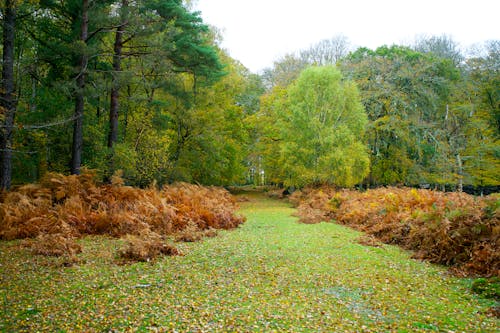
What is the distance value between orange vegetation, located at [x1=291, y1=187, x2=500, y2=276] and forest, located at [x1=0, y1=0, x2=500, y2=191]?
29.1 ft

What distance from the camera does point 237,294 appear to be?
15.6 feet

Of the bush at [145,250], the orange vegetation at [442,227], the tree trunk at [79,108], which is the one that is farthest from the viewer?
the tree trunk at [79,108]

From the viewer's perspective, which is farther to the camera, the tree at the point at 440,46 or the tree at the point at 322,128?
the tree at the point at 440,46

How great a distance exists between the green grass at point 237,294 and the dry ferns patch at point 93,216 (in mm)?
498

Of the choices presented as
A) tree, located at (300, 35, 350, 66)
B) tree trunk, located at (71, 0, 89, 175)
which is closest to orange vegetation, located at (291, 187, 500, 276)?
tree trunk, located at (71, 0, 89, 175)

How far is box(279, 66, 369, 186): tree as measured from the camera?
2142 centimetres

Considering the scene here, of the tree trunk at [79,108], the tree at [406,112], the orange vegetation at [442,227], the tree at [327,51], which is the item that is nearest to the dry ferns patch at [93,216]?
the tree trunk at [79,108]

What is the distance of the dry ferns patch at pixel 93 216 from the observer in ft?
23.1

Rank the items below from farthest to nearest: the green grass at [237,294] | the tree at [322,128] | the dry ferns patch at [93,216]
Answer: the tree at [322,128] → the dry ferns patch at [93,216] → the green grass at [237,294]

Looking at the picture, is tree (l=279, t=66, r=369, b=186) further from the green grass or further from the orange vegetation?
the green grass

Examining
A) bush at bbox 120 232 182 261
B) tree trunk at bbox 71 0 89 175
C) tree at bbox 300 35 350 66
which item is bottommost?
bush at bbox 120 232 182 261

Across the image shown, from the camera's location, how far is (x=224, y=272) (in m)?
5.79

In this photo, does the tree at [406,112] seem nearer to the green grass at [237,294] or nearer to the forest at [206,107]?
the forest at [206,107]

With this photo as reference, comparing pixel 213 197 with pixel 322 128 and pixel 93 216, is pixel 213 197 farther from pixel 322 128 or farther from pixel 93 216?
pixel 322 128
